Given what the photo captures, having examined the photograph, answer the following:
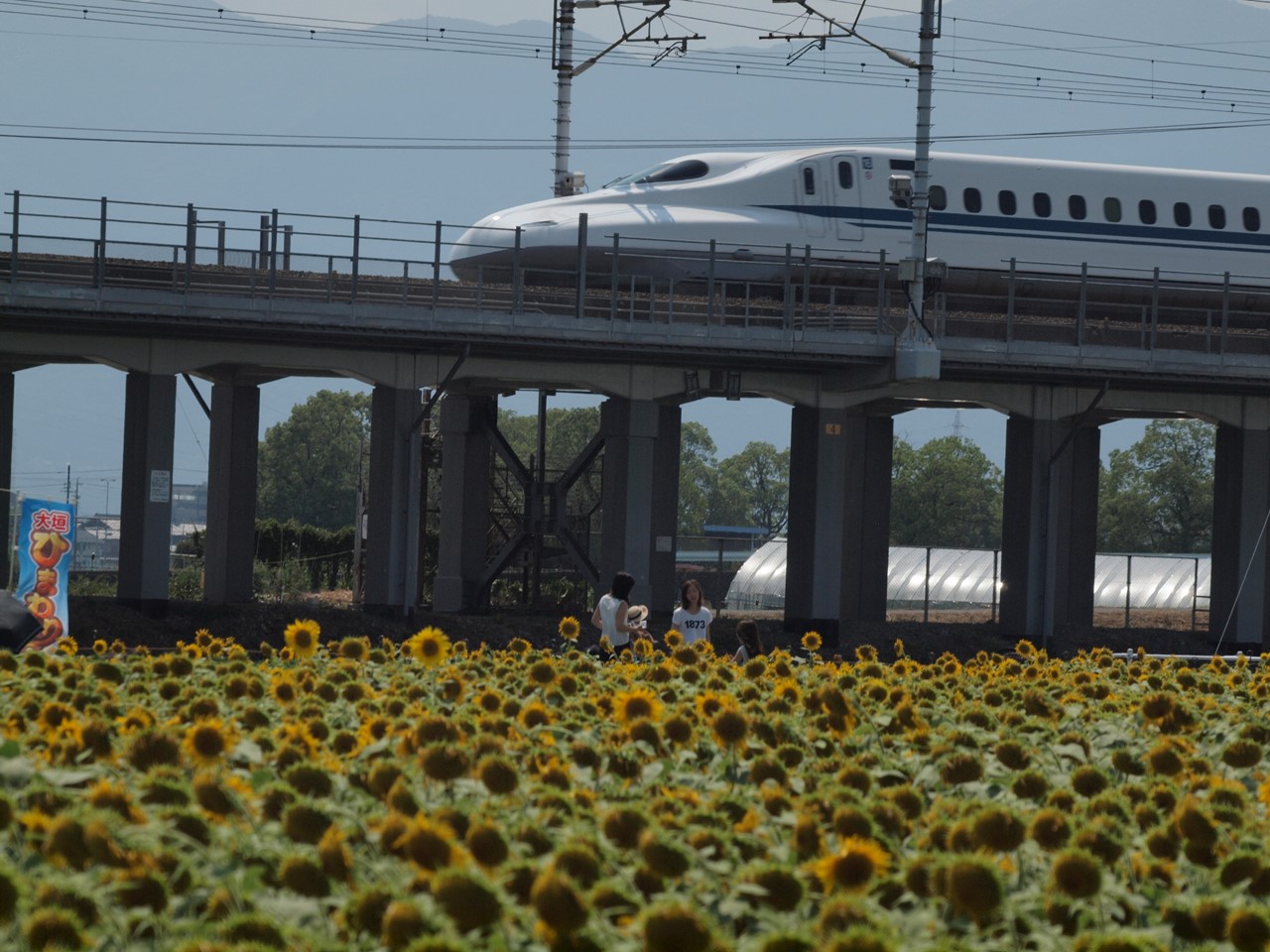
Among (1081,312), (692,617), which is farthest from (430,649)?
(1081,312)

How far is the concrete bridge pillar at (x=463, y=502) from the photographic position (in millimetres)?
43469

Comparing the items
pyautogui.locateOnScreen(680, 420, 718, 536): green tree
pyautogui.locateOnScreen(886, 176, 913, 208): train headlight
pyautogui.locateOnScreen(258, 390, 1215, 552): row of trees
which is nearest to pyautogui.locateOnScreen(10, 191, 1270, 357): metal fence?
pyautogui.locateOnScreen(886, 176, 913, 208): train headlight

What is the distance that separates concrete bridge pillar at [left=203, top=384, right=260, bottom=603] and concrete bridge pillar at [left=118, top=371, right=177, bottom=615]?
15.7 feet

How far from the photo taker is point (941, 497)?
136375 mm

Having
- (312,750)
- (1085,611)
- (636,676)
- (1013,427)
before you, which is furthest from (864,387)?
(312,750)

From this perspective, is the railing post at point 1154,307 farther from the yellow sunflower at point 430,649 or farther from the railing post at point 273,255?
the yellow sunflower at point 430,649

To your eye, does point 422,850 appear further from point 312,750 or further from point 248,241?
point 248,241

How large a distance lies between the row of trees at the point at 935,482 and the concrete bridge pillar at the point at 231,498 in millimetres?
70947

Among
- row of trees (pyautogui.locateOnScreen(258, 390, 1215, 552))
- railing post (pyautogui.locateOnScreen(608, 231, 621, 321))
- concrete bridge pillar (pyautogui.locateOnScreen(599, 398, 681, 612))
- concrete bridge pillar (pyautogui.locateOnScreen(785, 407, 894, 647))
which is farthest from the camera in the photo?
row of trees (pyautogui.locateOnScreen(258, 390, 1215, 552))

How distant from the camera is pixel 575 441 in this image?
522 ft

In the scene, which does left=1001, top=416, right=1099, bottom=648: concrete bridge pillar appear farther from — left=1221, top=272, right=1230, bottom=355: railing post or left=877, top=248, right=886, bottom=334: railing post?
left=877, top=248, right=886, bottom=334: railing post

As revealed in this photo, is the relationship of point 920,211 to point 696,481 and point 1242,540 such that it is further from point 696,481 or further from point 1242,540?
point 696,481

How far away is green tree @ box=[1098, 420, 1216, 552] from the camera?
12781 cm

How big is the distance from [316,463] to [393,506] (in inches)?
4453
